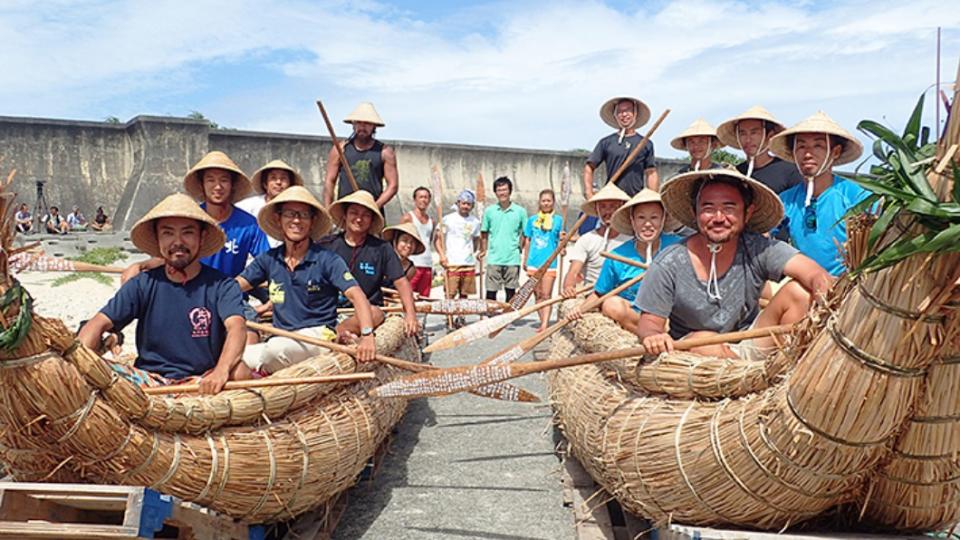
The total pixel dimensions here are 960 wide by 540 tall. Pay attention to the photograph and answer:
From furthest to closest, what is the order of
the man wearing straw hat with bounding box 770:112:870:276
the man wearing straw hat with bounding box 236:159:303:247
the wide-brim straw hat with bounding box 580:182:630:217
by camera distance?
the wide-brim straw hat with bounding box 580:182:630:217 < the man wearing straw hat with bounding box 236:159:303:247 < the man wearing straw hat with bounding box 770:112:870:276

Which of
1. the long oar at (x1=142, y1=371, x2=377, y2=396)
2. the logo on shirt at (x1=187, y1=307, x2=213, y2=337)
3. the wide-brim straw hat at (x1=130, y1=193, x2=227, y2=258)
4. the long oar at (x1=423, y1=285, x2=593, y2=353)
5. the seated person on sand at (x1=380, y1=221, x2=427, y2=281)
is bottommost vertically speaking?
the long oar at (x1=423, y1=285, x2=593, y2=353)

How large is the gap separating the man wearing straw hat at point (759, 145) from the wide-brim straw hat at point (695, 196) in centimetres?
156

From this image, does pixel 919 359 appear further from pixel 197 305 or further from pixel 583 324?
pixel 197 305

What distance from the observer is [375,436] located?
12.9 feet

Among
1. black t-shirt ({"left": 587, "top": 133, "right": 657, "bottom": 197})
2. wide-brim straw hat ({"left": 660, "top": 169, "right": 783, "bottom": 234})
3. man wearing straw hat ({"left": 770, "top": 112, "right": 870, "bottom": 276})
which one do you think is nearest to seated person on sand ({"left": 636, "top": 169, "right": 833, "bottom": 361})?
wide-brim straw hat ({"left": 660, "top": 169, "right": 783, "bottom": 234})

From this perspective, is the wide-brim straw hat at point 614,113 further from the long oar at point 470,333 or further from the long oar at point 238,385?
the long oar at point 238,385

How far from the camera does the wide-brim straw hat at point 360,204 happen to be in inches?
203

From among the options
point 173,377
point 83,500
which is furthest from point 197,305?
point 83,500

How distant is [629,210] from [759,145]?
1.14m

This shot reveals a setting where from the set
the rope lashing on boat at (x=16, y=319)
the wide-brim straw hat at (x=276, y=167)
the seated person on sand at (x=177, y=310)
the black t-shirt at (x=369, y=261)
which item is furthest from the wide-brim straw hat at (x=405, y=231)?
the rope lashing on boat at (x=16, y=319)

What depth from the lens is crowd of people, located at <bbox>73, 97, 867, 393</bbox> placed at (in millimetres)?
3445

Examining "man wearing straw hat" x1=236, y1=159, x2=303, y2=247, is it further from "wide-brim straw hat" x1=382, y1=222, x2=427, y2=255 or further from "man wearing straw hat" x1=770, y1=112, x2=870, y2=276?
"man wearing straw hat" x1=770, y1=112, x2=870, y2=276

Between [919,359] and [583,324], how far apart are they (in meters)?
2.50

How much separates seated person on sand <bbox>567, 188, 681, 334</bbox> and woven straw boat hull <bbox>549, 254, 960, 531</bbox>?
72.0 inches
